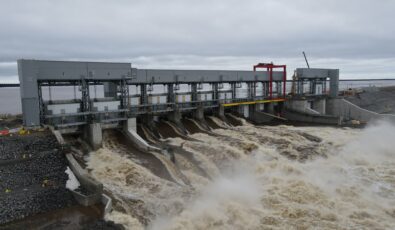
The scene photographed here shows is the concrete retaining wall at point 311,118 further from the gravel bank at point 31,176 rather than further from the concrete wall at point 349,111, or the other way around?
the gravel bank at point 31,176

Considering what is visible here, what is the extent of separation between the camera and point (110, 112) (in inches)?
757

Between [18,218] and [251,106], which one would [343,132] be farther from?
[18,218]

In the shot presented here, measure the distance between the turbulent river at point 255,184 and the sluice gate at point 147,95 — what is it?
2.17 metres

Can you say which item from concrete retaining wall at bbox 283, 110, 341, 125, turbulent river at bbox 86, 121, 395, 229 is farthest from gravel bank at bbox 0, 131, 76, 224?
concrete retaining wall at bbox 283, 110, 341, 125

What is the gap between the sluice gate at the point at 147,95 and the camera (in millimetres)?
17141

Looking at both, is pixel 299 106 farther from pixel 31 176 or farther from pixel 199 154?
pixel 31 176

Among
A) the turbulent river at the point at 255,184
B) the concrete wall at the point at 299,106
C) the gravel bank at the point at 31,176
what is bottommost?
the turbulent river at the point at 255,184

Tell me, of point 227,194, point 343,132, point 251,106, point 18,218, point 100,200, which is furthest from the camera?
point 251,106

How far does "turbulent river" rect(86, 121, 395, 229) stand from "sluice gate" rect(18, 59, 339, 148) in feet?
7.12

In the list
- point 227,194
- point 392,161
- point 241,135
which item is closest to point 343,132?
point 392,161

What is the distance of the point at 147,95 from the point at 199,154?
789 centimetres

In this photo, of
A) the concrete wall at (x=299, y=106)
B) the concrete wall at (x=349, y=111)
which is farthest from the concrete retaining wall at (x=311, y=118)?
the concrete wall at (x=349, y=111)

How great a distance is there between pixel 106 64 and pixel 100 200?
10.1m

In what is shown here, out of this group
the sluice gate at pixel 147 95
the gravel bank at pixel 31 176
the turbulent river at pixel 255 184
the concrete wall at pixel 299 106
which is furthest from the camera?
the concrete wall at pixel 299 106
